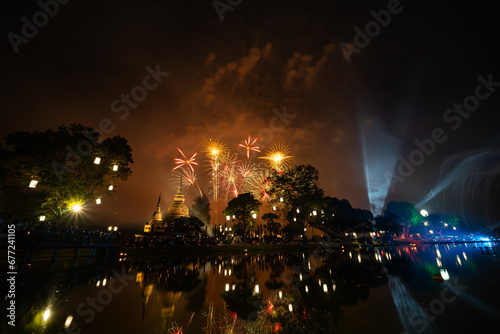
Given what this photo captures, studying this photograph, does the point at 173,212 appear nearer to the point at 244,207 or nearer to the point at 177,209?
the point at 177,209

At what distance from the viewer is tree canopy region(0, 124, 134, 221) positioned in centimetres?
1583

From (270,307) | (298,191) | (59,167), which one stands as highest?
(298,191)

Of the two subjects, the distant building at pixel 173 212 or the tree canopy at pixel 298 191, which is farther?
the distant building at pixel 173 212

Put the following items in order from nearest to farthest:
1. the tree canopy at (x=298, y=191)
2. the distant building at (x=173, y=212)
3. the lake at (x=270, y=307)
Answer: the lake at (x=270, y=307) → the tree canopy at (x=298, y=191) → the distant building at (x=173, y=212)

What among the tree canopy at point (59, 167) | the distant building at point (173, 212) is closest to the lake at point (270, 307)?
the tree canopy at point (59, 167)

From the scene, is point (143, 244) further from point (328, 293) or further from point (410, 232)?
point (410, 232)

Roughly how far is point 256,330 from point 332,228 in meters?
60.7

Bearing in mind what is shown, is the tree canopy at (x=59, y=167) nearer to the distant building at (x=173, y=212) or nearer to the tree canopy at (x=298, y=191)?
the tree canopy at (x=298, y=191)

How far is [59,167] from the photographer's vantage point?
17.1 meters

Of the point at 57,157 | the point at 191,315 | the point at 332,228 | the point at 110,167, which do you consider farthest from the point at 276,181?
the point at 191,315

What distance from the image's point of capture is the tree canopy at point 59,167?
Answer: 51.9 feet

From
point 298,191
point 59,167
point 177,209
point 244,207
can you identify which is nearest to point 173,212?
point 177,209

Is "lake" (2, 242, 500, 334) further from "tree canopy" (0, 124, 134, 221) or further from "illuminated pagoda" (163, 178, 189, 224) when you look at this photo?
"illuminated pagoda" (163, 178, 189, 224)

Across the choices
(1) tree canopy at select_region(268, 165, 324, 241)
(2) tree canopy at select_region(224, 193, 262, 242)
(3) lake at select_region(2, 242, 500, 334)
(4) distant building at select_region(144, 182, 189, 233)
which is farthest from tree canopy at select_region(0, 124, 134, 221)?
(4) distant building at select_region(144, 182, 189, 233)
